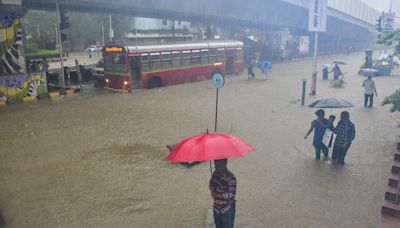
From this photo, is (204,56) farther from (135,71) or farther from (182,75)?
(135,71)

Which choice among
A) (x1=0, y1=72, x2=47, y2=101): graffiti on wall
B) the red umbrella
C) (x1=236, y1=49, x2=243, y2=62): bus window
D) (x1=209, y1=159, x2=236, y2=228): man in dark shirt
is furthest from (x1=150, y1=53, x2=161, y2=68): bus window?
(x1=209, y1=159, x2=236, y2=228): man in dark shirt

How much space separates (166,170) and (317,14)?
13304 millimetres

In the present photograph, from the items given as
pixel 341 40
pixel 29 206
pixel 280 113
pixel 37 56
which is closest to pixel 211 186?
pixel 29 206

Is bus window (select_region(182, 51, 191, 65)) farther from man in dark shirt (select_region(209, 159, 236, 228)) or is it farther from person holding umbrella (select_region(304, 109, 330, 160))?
man in dark shirt (select_region(209, 159, 236, 228))

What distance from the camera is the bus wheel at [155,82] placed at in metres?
21.9

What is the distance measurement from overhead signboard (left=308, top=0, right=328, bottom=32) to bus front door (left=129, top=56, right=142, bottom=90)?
953 centimetres

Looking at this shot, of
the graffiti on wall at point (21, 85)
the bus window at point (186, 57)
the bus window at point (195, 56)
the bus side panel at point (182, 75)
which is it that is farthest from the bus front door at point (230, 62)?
the graffiti on wall at point (21, 85)

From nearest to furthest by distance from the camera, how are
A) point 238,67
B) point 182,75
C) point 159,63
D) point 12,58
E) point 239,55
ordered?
point 12,58
point 159,63
point 182,75
point 239,55
point 238,67

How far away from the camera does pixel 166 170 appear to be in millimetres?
9109

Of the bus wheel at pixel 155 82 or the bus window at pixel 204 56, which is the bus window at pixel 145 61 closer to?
the bus wheel at pixel 155 82

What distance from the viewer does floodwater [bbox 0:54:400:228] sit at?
6.84 m

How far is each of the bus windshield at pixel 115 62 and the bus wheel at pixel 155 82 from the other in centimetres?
196

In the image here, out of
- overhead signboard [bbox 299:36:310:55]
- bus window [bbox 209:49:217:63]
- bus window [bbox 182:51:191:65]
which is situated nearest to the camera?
bus window [bbox 182:51:191:65]

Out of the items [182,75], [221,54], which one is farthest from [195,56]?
[221,54]
